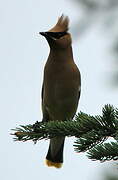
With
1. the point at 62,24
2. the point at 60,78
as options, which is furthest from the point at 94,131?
the point at 62,24

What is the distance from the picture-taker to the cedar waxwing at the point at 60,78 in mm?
4195

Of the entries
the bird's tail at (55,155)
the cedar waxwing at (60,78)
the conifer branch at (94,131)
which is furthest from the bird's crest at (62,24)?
the conifer branch at (94,131)

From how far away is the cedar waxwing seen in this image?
420 cm

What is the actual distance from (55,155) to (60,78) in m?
1.03

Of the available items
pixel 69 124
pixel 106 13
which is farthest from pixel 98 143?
pixel 106 13

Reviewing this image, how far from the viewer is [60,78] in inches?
165

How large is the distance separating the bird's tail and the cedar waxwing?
0.48 meters

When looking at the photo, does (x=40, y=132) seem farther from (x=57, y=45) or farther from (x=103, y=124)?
(x=57, y=45)

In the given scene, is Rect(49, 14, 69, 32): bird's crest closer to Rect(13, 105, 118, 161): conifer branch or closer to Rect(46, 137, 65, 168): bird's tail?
Rect(46, 137, 65, 168): bird's tail

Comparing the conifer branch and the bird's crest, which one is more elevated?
the bird's crest

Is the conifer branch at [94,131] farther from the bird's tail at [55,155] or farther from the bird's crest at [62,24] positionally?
the bird's tail at [55,155]

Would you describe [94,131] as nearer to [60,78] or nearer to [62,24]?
[60,78]

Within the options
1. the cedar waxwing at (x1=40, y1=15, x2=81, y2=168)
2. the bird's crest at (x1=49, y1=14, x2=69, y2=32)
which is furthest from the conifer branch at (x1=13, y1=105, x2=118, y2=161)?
the bird's crest at (x1=49, y1=14, x2=69, y2=32)

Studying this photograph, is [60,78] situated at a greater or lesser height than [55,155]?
greater
